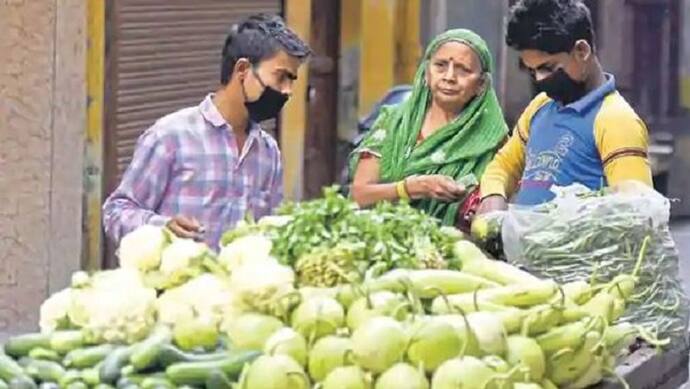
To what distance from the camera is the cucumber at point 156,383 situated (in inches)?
149

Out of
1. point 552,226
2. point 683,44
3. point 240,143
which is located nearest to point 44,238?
point 240,143

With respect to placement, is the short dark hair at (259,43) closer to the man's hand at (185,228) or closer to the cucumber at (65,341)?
the man's hand at (185,228)

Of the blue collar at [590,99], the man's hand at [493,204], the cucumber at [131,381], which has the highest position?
the blue collar at [590,99]

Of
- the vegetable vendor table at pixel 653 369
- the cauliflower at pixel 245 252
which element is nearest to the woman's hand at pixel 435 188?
the vegetable vendor table at pixel 653 369

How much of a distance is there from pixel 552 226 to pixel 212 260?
3.05 feet

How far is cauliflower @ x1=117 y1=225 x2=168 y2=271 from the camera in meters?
4.34

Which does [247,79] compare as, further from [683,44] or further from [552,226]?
[683,44]

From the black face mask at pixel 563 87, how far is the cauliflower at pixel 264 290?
149 cm

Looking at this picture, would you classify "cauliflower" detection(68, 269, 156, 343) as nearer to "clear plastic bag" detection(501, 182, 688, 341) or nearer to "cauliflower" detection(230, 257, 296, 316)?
"cauliflower" detection(230, 257, 296, 316)

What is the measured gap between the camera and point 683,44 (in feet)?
53.9

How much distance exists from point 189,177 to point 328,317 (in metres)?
1.64

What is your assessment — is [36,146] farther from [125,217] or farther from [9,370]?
[9,370]

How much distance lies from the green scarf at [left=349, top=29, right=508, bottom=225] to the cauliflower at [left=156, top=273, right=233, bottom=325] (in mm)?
1565

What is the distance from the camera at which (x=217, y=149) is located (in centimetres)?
551
